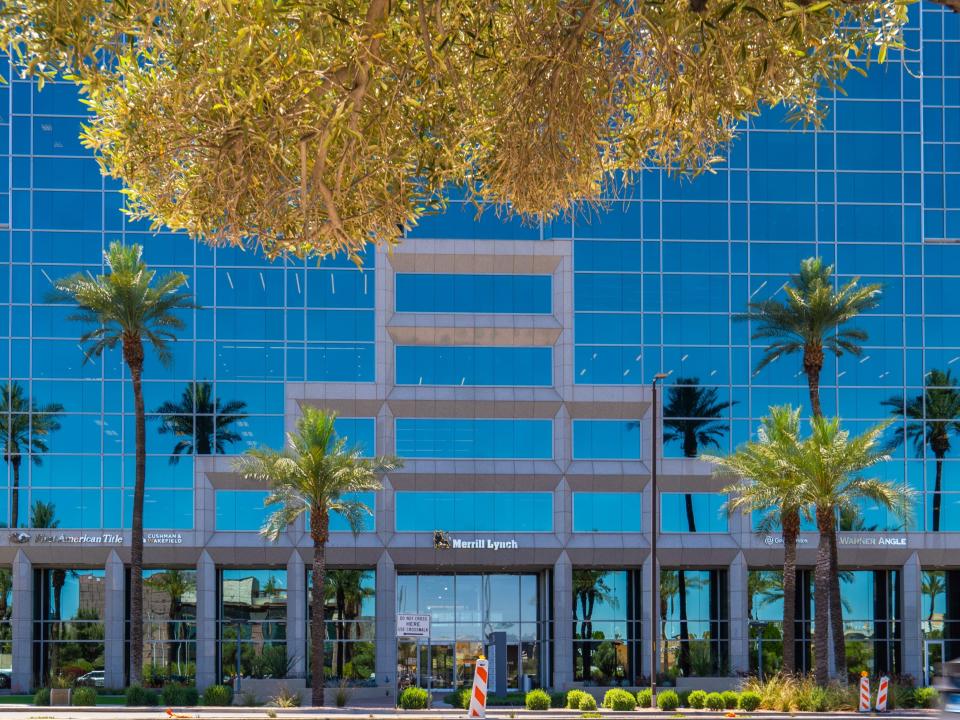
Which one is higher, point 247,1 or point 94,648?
point 247,1

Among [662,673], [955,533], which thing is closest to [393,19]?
[662,673]

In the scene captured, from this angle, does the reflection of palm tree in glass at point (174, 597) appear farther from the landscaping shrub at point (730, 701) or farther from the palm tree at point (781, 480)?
the landscaping shrub at point (730, 701)

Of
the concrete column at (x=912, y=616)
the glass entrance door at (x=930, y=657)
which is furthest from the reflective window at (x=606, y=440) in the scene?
the glass entrance door at (x=930, y=657)

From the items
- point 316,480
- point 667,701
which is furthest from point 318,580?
point 667,701

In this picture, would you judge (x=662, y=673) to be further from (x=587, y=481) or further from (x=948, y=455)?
(x=948, y=455)

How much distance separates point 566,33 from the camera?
840 centimetres

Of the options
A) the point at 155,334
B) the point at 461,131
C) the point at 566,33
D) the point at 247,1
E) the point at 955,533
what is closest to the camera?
the point at 247,1

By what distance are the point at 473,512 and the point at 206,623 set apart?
38.7 ft

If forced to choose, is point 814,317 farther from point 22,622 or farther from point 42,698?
point 22,622

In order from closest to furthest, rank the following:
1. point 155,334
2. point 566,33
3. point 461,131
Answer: point 566,33
point 461,131
point 155,334

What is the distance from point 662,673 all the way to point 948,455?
590 inches

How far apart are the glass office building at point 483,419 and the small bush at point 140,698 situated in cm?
1031

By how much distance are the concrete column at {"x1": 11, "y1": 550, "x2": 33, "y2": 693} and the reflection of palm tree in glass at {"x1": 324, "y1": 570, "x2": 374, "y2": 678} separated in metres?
12.0

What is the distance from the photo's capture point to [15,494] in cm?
5472
